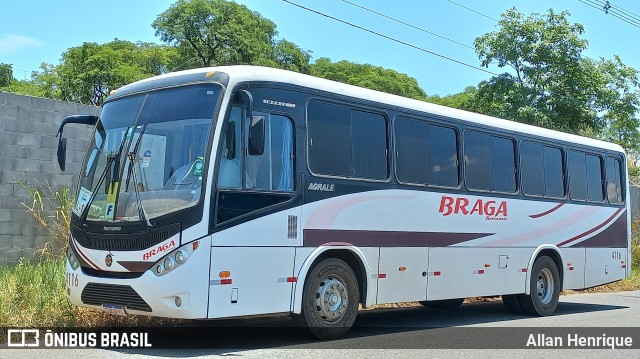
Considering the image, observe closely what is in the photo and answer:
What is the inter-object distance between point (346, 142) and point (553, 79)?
52.8ft

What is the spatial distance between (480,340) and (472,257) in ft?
6.80

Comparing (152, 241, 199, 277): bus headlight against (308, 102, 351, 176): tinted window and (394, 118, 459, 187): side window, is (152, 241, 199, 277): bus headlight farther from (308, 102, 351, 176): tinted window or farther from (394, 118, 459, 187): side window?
(394, 118, 459, 187): side window

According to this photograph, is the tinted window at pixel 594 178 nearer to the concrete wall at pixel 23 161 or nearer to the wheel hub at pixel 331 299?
the wheel hub at pixel 331 299

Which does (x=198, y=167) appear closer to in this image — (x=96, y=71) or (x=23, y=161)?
(x=23, y=161)

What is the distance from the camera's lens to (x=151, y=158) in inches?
340

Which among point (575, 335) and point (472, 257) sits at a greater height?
point (472, 257)

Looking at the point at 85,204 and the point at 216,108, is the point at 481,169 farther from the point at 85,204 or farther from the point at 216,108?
the point at 85,204

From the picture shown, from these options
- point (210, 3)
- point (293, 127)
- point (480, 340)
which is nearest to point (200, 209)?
point (293, 127)

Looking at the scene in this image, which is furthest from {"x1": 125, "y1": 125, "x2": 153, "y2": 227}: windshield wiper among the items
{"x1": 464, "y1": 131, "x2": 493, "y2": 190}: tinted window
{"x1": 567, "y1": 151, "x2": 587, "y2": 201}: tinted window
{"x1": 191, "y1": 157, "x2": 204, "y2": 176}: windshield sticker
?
{"x1": 567, "y1": 151, "x2": 587, "y2": 201}: tinted window

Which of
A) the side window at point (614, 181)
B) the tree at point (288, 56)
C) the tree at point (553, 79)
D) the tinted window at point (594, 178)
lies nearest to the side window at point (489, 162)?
the tinted window at point (594, 178)

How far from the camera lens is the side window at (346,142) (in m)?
9.60

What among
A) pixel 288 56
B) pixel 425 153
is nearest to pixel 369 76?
pixel 288 56

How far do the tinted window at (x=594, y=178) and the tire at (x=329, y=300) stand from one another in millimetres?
7405

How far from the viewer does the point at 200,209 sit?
8.11 m
